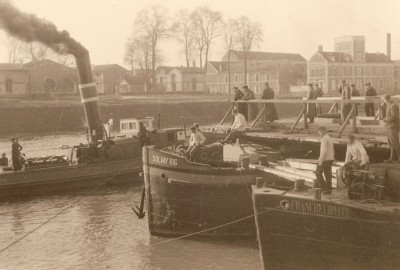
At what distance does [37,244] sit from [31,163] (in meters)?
7.62

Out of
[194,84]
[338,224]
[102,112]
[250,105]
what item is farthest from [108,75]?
[338,224]

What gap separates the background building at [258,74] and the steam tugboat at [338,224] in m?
80.1

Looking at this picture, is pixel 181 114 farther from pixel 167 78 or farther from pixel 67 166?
pixel 167 78

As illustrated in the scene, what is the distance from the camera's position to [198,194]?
1466cm

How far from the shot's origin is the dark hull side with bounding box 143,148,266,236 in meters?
14.5

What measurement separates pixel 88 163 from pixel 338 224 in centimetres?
1562

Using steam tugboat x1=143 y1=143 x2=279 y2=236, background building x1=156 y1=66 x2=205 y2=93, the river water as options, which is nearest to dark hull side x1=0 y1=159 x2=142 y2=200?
the river water

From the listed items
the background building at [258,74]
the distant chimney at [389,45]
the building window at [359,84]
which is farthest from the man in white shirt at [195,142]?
the distant chimney at [389,45]

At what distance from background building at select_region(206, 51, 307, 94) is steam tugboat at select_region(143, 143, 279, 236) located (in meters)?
76.0

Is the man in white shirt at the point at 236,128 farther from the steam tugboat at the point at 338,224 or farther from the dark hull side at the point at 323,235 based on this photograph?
the dark hull side at the point at 323,235

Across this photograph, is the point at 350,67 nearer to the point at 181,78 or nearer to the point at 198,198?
the point at 181,78

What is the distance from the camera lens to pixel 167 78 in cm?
10231

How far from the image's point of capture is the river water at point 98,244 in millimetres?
13852

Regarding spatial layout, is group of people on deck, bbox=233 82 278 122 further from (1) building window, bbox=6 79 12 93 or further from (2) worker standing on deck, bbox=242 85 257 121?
(1) building window, bbox=6 79 12 93
